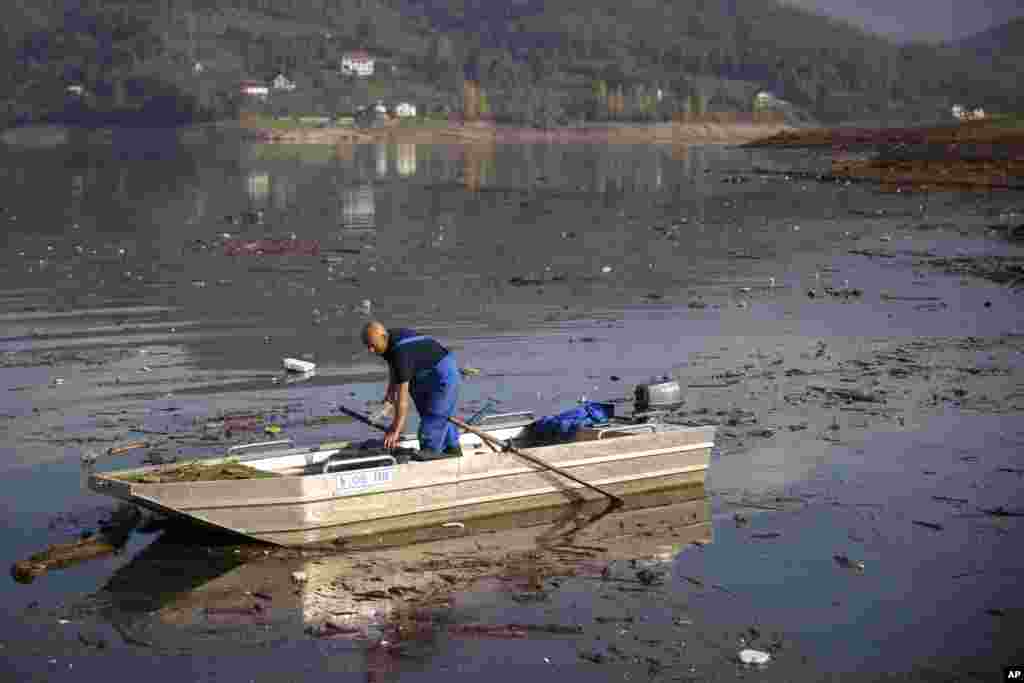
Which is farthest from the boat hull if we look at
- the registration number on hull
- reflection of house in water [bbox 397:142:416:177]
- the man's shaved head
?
reflection of house in water [bbox 397:142:416:177]

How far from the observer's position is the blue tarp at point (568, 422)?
14773 millimetres

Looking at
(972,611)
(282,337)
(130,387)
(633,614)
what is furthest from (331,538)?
(282,337)

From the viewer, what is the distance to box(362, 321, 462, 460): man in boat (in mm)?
13383

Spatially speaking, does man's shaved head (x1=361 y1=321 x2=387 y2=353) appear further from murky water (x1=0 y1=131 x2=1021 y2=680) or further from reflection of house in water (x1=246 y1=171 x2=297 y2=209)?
reflection of house in water (x1=246 y1=171 x2=297 y2=209)

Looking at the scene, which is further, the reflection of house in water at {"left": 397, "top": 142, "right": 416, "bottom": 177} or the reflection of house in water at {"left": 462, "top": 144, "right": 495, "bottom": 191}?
the reflection of house in water at {"left": 397, "top": 142, "right": 416, "bottom": 177}

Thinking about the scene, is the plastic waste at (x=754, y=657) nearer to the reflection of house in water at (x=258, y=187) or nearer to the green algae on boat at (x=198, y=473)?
the green algae on boat at (x=198, y=473)

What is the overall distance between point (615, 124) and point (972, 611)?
626 ft

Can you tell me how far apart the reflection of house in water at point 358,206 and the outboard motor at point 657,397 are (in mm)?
27508

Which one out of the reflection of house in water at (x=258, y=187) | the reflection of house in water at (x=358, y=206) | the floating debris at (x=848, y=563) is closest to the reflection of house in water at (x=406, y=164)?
the reflection of house in water at (x=258, y=187)

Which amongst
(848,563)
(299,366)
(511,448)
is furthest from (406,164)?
(848,563)

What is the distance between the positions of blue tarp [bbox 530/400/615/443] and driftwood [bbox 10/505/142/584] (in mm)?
4173

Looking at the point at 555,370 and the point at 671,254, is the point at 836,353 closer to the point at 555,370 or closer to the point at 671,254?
the point at 555,370

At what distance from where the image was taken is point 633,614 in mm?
11422

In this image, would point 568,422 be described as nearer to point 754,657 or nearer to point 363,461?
point 363,461
